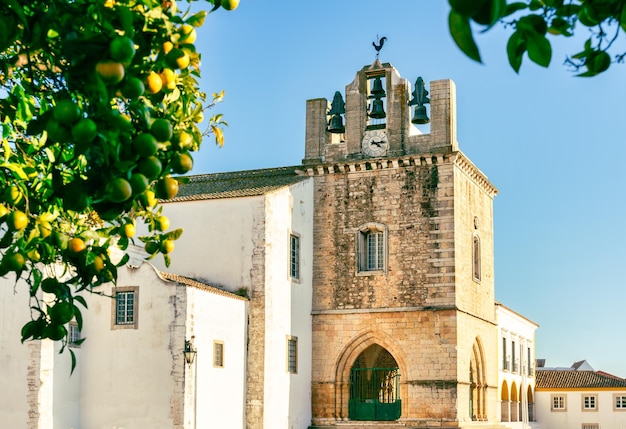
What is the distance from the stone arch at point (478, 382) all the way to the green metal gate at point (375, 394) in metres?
2.31

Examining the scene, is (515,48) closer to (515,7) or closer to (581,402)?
(515,7)

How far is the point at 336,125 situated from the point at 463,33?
27.3m

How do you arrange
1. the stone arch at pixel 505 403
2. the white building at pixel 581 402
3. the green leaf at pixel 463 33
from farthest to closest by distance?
the white building at pixel 581 402 < the stone arch at pixel 505 403 < the green leaf at pixel 463 33

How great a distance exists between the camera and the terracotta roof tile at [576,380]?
52312 millimetres

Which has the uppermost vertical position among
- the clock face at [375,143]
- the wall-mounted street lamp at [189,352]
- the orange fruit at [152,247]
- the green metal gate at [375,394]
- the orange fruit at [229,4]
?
the clock face at [375,143]

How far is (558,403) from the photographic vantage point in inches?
2041

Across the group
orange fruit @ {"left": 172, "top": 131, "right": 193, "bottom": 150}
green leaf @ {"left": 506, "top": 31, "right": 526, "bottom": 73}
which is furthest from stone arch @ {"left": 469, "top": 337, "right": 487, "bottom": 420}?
green leaf @ {"left": 506, "top": 31, "right": 526, "bottom": 73}

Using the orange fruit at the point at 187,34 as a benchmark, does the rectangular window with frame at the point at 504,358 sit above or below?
below

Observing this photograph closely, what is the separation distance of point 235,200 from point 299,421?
20.8ft

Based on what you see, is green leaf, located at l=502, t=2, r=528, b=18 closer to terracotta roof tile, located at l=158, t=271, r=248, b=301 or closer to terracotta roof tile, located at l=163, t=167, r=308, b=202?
terracotta roof tile, located at l=158, t=271, r=248, b=301

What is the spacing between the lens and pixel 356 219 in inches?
1120

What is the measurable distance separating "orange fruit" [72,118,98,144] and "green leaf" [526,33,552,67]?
157cm

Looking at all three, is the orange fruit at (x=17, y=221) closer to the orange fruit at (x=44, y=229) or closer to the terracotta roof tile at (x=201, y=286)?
the orange fruit at (x=44, y=229)

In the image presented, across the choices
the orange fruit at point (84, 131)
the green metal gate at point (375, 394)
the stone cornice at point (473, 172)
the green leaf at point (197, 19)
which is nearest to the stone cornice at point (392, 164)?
the stone cornice at point (473, 172)
